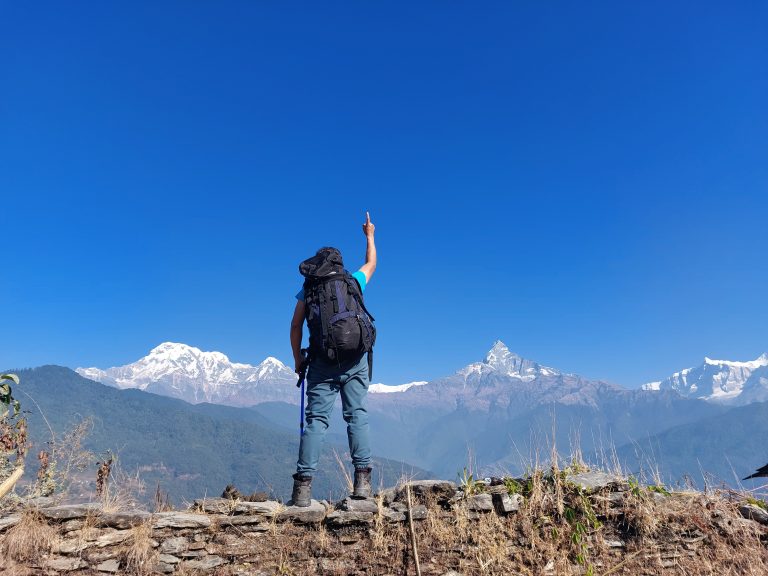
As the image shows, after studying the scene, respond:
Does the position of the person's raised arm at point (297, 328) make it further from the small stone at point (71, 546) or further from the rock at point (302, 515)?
the small stone at point (71, 546)

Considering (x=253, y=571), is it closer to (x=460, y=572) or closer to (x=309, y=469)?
(x=309, y=469)

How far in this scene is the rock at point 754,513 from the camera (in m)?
5.42

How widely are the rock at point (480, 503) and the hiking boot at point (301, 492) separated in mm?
1798

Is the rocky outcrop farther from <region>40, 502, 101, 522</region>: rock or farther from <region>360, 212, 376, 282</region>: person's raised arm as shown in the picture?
<region>360, 212, 376, 282</region>: person's raised arm

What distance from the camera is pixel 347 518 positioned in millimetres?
4918

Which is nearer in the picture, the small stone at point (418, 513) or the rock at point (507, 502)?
the small stone at point (418, 513)

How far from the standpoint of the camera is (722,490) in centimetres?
585

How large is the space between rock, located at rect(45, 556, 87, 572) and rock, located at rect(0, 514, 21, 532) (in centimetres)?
52

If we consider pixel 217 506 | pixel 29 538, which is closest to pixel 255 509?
pixel 217 506

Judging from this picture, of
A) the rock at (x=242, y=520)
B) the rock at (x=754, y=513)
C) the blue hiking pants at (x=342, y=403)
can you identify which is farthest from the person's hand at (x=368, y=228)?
the rock at (x=754, y=513)

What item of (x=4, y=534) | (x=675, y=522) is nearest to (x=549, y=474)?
(x=675, y=522)

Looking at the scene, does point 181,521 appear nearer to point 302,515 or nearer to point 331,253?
point 302,515

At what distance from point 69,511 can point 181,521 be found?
3.71ft

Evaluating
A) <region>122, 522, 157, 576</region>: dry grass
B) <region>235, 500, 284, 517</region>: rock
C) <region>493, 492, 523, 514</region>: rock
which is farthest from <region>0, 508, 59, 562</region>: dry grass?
<region>493, 492, 523, 514</region>: rock
